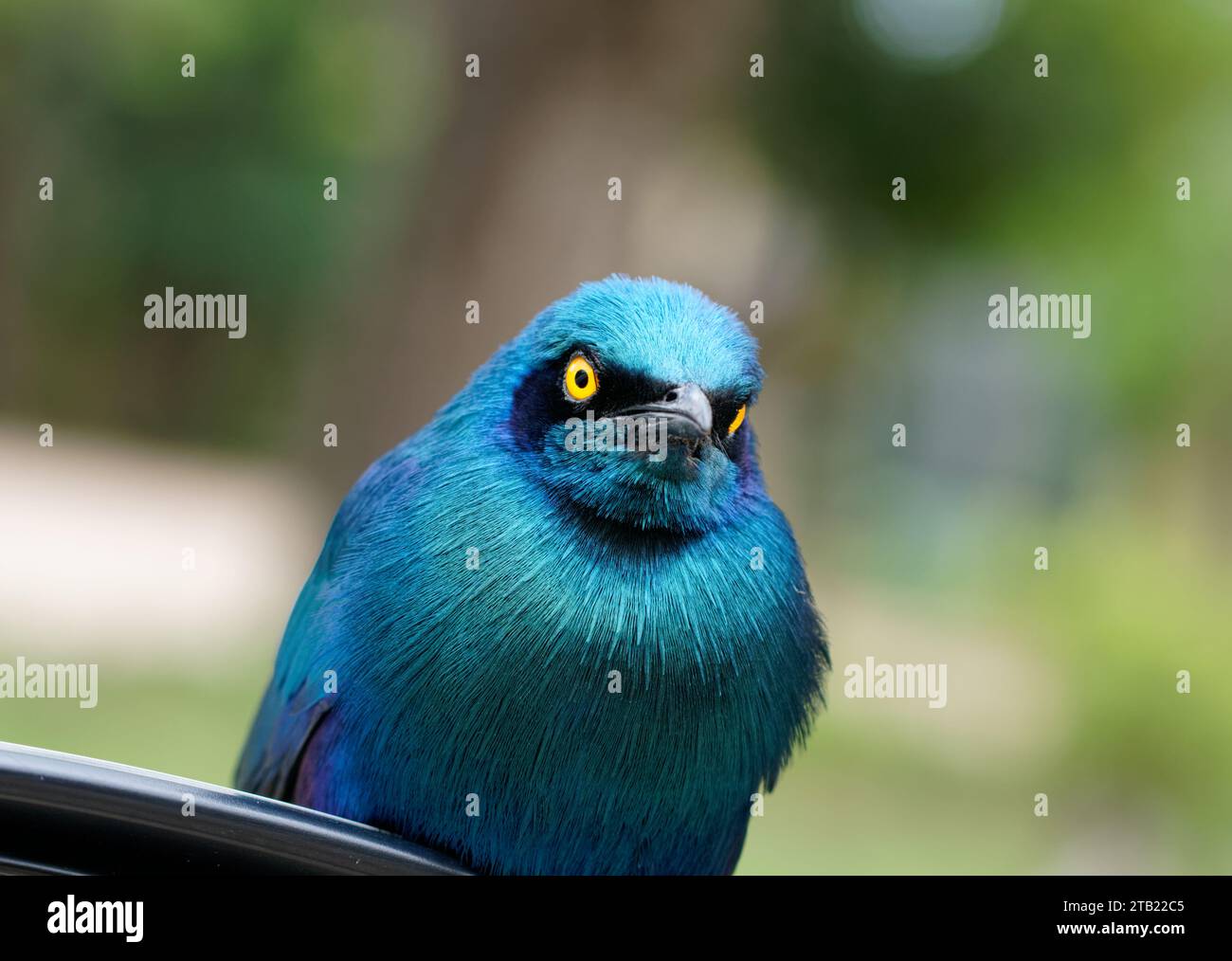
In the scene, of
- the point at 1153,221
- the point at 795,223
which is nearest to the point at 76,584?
the point at 795,223

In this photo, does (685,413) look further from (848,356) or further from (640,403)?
(848,356)

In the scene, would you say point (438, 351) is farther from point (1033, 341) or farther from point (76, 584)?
point (1033, 341)

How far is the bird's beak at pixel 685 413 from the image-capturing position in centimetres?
249

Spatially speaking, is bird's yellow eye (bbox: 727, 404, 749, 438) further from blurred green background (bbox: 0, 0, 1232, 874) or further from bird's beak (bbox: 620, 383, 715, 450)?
blurred green background (bbox: 0, 0, 1232, 874)

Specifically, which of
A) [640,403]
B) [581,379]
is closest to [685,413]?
[640,403]

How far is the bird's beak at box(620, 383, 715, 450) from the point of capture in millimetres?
2494

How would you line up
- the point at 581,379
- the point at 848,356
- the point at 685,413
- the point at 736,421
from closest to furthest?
the point at 685,413, the point at 581,379, the point at 736,421, the point at 848,356

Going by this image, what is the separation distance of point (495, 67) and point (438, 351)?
6.91ft

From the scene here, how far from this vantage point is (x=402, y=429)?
A: 336 inches

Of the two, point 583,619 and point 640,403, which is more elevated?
point 640,403

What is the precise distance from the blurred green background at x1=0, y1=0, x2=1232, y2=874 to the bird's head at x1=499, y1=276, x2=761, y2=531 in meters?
3.80

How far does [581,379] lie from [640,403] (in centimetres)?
15

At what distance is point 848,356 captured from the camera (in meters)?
10.9

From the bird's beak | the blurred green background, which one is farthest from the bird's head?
the blurred green background
